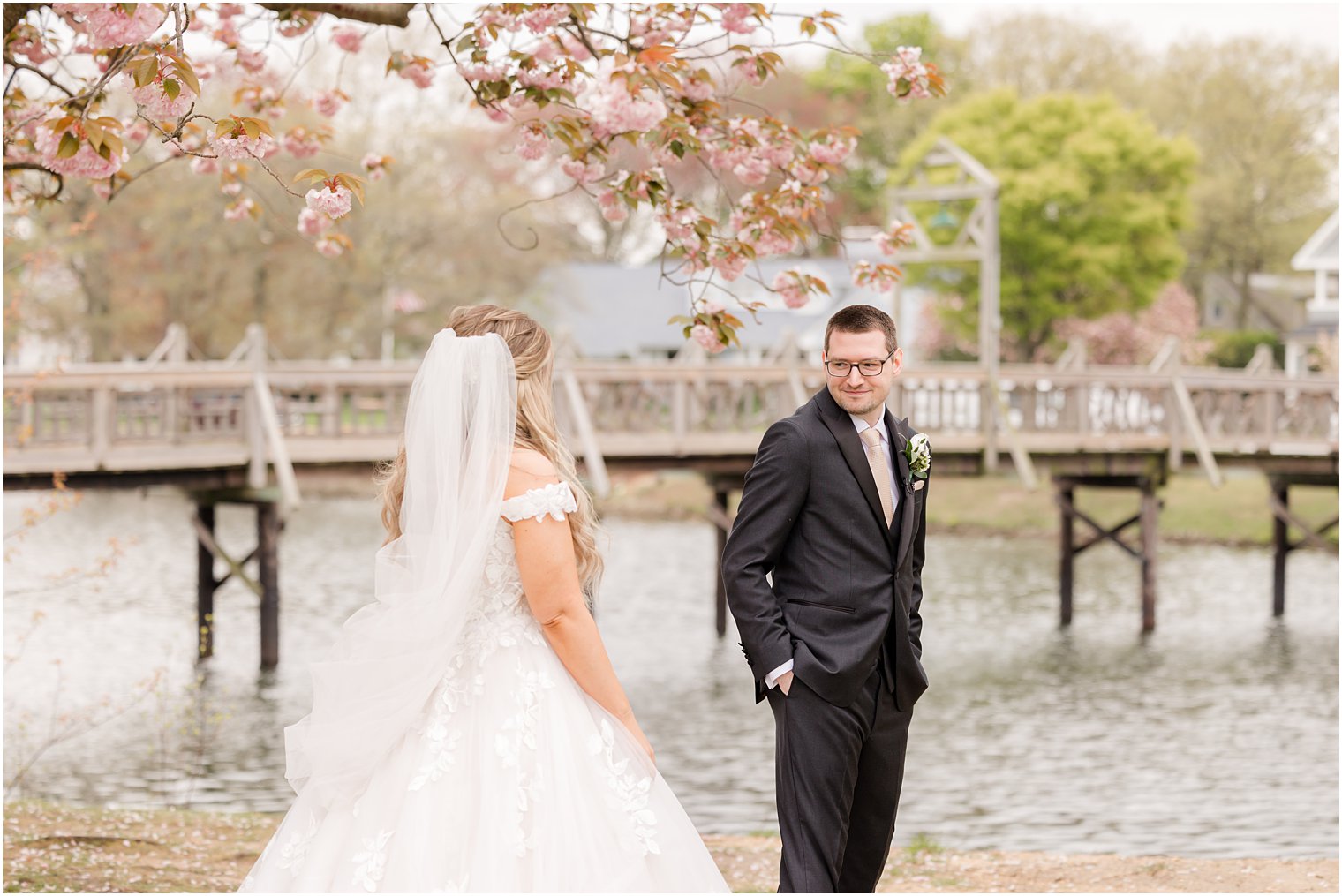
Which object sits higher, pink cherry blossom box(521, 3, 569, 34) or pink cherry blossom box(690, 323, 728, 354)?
pink cherry blossom box(521, 3, 569, 34)

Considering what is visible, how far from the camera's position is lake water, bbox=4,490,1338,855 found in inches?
525

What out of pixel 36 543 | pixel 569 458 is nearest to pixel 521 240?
pixel 36 543

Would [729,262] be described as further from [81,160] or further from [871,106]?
[871,106]

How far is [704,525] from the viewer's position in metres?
42.7

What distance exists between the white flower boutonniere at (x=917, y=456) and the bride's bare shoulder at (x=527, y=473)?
114cm

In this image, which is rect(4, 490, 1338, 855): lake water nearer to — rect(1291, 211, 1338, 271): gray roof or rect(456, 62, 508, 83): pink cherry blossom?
rect(456, 62, 508, 83): pink cherry blossom

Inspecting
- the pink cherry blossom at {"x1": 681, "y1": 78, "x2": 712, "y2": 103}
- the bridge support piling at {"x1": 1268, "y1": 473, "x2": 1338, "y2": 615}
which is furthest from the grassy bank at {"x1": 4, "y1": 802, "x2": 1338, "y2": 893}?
the bridge support piling at {"x1": 1268, "y1": 473, "x2": 1338, "y2": 615}

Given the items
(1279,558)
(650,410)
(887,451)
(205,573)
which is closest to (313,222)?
(887,451)

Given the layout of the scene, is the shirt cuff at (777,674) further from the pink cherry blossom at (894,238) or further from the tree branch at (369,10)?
the pink cherry blossom at (894,238)

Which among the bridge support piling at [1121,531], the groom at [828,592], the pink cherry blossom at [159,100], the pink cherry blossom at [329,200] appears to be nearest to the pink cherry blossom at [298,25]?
the pink cherry blossom at [329,200]

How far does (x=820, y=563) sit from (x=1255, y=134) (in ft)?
196

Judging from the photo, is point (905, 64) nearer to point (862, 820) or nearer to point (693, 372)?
point (862, 820)

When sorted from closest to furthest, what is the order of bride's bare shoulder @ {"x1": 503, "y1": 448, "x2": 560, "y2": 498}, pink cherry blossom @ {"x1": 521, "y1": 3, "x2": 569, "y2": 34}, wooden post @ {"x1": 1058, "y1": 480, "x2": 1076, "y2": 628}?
bride's bare shoulder @ {"x1": 503, "y1": 448, "x2": 560, "y2": 498}
pink cherry blossom @ {"x1": 521, "y1": 3, "x2": 569, "y2": 34}
wooden post @ {"x1": 1058, "y1": 480, "x2": 1076, "y2": 628}

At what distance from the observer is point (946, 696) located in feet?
64.4
